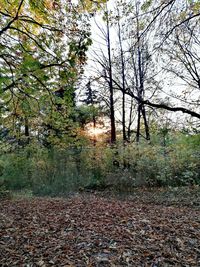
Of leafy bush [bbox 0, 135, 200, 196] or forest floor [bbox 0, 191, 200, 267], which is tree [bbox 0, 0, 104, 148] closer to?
forest floor [bbox 0, 191, 200, 267]

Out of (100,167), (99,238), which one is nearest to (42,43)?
(99,238)

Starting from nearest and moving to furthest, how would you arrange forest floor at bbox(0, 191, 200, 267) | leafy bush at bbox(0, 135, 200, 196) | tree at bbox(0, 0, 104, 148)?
forest floor at bbox(0, 191, 200, 267), tree at bbox(0, 0, 104, 148), leafy bush at bbox(0, 135, 200, 196)

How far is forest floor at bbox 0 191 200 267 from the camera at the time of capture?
8.40 ft

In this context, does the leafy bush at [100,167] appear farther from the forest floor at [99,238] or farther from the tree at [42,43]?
the tree at [42,43]

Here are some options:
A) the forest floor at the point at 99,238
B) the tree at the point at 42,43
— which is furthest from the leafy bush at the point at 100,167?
the tree at the point at 42,43

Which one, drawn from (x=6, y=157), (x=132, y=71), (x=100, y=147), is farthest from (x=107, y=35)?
(x=6, y=157)

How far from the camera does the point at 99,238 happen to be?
308 centimetres

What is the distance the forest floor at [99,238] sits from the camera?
2.56 meters

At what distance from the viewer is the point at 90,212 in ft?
14.9

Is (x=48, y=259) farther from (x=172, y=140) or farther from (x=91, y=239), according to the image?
(x=172, y=140)

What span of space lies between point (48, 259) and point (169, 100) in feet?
25.4

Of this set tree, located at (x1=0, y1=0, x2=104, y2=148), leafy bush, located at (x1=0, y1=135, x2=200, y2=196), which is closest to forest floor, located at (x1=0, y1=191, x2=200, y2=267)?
tree, located at (x1=0, y1=0, x2=104, y2=148)

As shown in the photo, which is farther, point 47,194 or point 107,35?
point 107,35

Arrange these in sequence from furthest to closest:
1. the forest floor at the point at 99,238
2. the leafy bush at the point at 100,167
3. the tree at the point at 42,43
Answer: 1. the leafy bush at the point at 100,167
2. the tree at the point at 42,43
3. the forest floor at the point at 99,238
